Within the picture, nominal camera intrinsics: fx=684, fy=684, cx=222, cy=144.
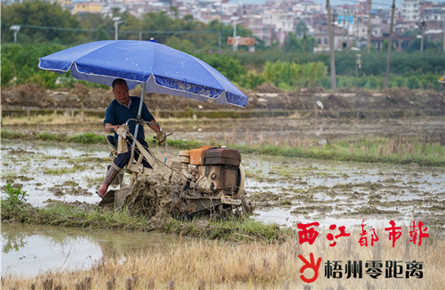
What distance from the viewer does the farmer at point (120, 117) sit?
8.29 m

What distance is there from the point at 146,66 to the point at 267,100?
25.2 metres

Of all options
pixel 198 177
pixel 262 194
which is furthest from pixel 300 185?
pixel 198 177

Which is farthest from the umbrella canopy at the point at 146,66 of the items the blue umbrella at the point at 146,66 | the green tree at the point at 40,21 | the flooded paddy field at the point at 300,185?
the green tree at the point at 40,21

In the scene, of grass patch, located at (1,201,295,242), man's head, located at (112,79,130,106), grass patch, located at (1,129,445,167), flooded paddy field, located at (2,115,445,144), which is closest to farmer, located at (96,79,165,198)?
man's head, located at (112,79,130,106)

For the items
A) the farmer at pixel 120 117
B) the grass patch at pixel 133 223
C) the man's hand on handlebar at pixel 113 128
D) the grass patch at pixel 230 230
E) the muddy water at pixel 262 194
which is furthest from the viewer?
the farmer at pixel 120 117

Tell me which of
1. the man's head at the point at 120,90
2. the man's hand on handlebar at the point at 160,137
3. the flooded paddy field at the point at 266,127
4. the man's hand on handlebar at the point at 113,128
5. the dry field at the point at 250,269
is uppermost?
the man's head at the point at 120,90

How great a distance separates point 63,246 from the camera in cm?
706

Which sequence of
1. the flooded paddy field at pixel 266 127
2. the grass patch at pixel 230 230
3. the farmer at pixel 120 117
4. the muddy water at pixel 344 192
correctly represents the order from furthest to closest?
the flooded paddy field at pixel 266 127, the muddy water at pixel 344 192, the farmer at pixel 120 117, the grass patch at pixel 230 230

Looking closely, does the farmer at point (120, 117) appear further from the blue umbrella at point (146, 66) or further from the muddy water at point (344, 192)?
the muddy water at point (344, 192)

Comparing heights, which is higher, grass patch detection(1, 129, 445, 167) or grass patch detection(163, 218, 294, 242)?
grass patch detection(163, 218, 294, 242)

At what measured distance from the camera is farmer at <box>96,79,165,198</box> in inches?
326

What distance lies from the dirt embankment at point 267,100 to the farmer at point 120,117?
1570cm

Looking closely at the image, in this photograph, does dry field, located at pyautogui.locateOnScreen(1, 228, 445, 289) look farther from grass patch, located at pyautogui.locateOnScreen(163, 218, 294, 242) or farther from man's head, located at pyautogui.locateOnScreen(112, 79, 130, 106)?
man's head, located at pyautogui.locateOnScreen(112, 79, 130, 106)

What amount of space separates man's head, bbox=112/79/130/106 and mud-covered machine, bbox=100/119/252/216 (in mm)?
460
